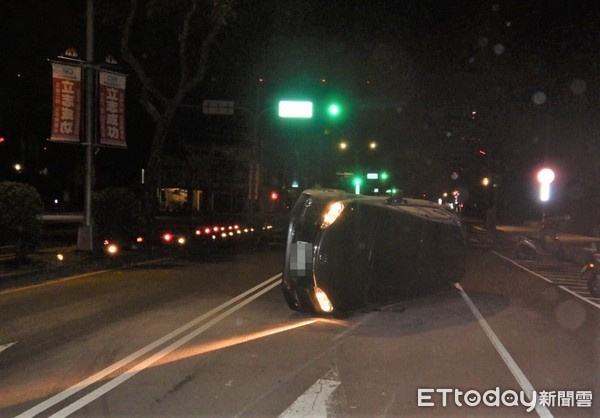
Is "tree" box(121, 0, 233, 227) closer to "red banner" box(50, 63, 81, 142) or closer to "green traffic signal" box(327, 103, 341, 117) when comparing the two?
"red banner" box(50, 63, 81, 142)

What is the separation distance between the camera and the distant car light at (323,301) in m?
11.4

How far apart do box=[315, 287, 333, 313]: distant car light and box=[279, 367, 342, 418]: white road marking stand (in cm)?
322

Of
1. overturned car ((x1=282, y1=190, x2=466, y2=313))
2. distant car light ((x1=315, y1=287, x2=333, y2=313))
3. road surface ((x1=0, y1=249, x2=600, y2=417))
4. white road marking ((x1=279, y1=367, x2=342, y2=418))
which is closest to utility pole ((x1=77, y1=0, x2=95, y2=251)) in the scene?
road surface ((x1=0, y1=249, x2=600, y2=417))

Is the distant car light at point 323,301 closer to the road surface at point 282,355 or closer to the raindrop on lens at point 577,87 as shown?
the road surface at point 282,355

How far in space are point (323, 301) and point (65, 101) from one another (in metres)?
12.4

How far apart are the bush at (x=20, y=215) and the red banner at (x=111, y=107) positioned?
4038 millimetres

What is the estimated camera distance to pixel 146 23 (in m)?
25.6

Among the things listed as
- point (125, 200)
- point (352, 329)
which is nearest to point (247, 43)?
point (125, 200)

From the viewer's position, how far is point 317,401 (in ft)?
23.4

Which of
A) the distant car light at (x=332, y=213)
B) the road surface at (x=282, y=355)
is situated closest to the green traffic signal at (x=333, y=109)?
the road surface at (x=282, y=355)

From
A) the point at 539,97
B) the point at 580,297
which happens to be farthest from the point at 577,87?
the point at 580,297

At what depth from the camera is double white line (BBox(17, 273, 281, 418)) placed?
693 cm

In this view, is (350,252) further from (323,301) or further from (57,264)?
(57,264)

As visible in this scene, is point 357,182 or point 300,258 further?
point 357,182
